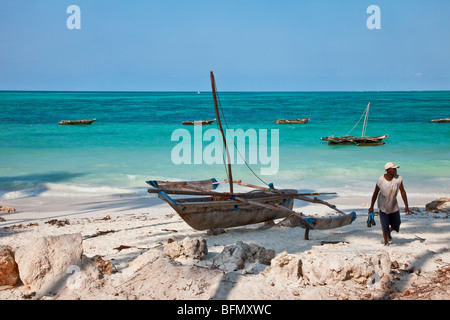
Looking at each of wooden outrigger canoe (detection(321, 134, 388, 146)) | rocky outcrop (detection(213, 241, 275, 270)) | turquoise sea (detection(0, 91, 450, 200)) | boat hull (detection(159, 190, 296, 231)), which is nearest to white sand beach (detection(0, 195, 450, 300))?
rocky outcrop (detection(213, 241, 275, 270))

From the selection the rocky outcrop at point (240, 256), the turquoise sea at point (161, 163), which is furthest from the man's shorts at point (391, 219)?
the turquoise sea at point (161, 163)

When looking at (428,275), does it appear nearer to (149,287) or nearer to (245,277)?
(245,277)

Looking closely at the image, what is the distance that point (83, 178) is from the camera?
15.5 m

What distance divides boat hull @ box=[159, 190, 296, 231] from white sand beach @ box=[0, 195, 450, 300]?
222 millimetres

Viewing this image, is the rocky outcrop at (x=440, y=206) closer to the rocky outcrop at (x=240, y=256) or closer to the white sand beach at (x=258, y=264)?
the white sand beach at (x=258, y=264)

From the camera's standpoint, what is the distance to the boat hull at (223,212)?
7.17 meters

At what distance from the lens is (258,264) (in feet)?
17.9

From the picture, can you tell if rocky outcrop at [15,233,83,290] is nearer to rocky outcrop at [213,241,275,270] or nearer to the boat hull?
rocky outcrop at [213,241,275,270]

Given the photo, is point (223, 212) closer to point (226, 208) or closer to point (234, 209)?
point (226, 208)

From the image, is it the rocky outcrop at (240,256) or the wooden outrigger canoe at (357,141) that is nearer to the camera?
the rocky outcrop at (240,256)

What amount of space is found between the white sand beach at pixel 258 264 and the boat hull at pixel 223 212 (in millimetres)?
222

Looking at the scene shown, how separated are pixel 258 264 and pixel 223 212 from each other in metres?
2.13

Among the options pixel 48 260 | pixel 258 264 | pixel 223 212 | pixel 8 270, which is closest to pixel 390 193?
pixel 258 264
